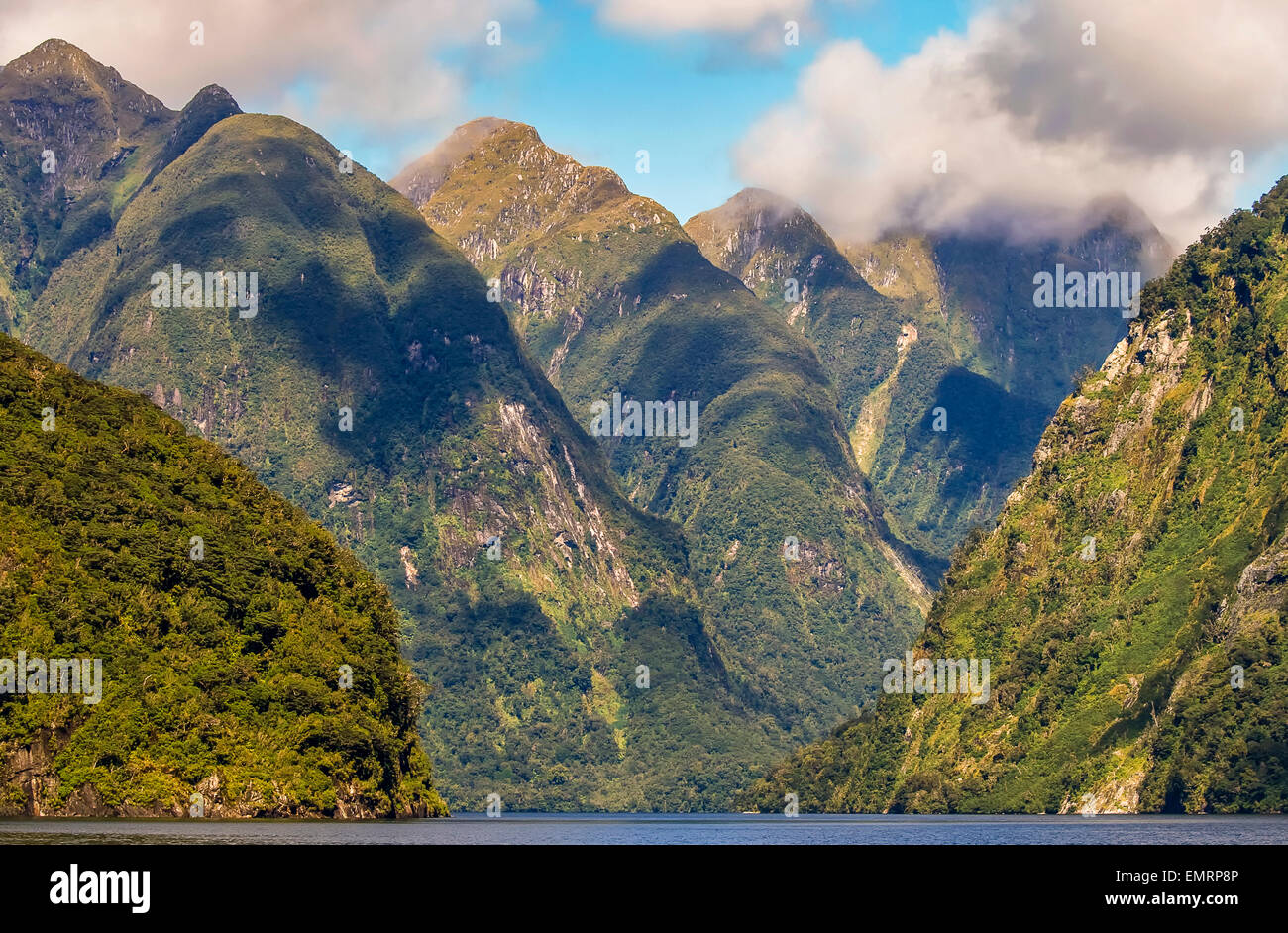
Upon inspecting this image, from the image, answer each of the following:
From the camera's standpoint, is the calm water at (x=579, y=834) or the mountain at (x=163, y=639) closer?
the calm water at (x=579, y=834)

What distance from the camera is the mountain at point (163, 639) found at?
15250 centimetres

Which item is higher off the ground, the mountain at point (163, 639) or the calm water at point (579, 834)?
the mountain at point (163, 639)

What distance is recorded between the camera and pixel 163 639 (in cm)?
16675

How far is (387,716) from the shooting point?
19175 centimetres

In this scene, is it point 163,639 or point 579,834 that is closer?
point 163,639

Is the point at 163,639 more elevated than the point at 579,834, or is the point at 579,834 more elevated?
the point at 163,639

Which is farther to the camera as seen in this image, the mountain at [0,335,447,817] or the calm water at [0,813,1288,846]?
the mountain at [0,335,447,817]

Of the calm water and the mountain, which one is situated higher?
the mountain

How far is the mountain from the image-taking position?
152500 mm
